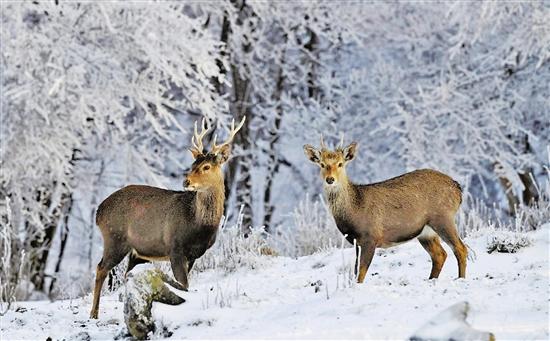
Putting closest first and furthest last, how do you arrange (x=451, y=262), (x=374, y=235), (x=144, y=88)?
(x=374, y=235) → (x=451, y=262) → (x=144, y=88)

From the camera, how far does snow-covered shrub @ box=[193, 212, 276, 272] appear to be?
8211 mm

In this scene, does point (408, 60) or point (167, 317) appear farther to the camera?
point (408, 60)

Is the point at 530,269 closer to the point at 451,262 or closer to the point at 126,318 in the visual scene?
the point at 451,262

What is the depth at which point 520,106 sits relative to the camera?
15.8m

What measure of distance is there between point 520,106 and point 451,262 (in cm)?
907

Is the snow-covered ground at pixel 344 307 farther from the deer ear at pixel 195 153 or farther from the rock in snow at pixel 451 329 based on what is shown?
the deer ear at pixel 195 153

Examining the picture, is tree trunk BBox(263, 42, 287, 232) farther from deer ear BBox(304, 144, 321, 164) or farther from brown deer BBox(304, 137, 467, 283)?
brown deer BBox(304, 137, 467, 283)

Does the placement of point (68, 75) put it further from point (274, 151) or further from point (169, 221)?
point (169, 221)

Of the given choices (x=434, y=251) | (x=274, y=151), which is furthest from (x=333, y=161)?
(x=274, y=151)

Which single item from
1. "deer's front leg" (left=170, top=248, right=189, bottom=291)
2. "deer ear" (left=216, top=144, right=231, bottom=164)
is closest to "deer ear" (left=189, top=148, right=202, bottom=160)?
"deer ear" (left=216, top=144, right=231, bottom=164)

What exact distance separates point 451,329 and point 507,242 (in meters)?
3.41

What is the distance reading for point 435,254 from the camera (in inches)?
263

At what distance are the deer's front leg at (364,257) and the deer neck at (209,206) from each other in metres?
1.11

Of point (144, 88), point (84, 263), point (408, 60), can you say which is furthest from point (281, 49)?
point (84, 263)
